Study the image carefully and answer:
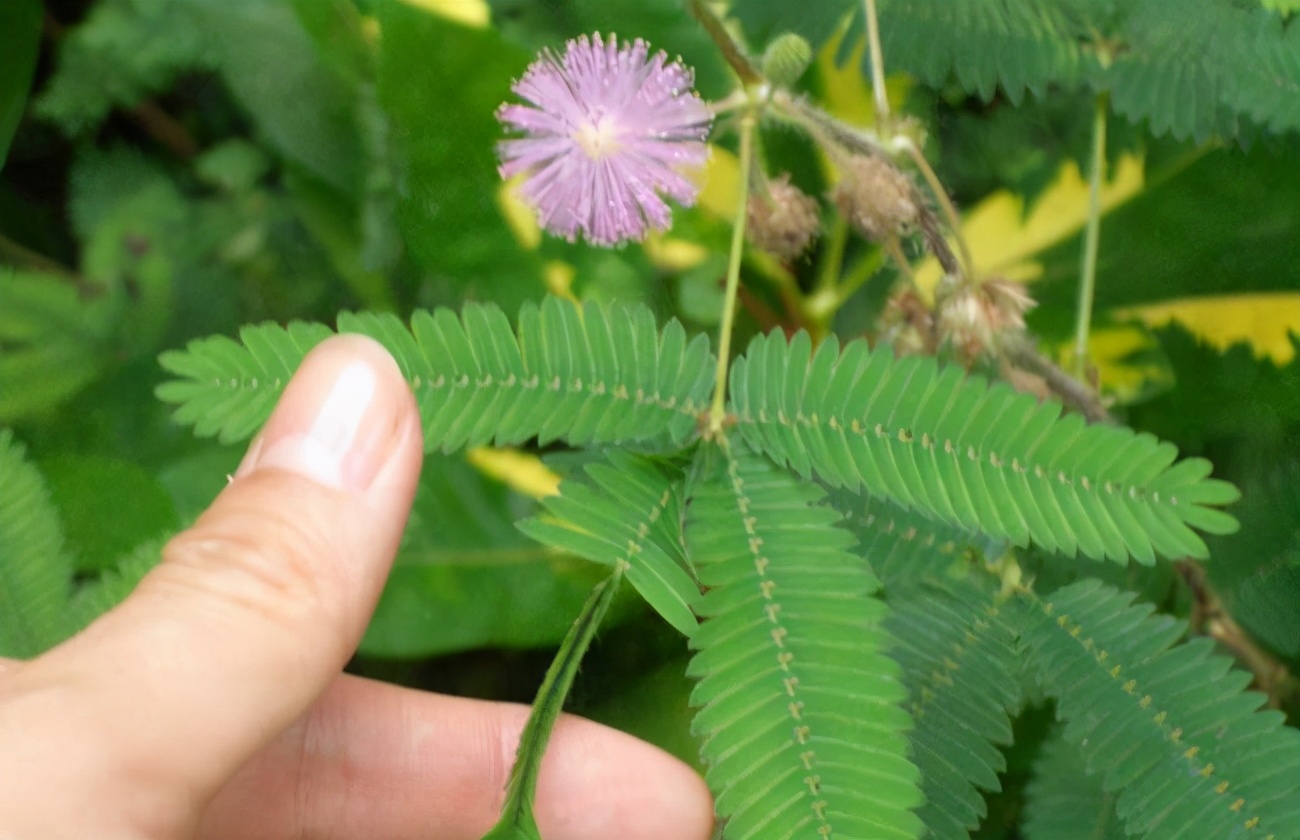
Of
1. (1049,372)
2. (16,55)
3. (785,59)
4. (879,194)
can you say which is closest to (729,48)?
(785,59)

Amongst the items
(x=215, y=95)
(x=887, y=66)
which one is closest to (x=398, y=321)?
(x=887, y=66)

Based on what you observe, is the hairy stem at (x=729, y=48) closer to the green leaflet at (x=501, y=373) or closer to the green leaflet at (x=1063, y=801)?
the green leaflet at (x=501, y=373)

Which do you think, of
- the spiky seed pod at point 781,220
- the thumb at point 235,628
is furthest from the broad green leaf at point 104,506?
the spiky seed pod at point 781,220

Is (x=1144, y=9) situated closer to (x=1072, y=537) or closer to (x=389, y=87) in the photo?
(x=1072, y=537)

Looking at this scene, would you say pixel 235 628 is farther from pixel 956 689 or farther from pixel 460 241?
pixel 460 241

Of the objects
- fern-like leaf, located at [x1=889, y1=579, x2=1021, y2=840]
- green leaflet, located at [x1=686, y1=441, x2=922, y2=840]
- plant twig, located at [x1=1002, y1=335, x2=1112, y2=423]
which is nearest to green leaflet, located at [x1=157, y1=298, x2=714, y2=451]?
green leaflet, located at [x1=686, y1=441, x2=922, y2=840]
